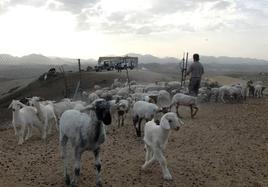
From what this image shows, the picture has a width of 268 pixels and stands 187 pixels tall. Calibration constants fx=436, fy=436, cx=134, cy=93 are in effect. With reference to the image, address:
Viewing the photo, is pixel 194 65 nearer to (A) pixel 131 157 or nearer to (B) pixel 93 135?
(A) pixel 131 157

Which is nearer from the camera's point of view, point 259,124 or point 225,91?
point 259,124

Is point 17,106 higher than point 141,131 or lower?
higher

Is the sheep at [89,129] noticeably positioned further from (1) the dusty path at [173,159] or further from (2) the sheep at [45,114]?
(2) the sheep at [45,114]

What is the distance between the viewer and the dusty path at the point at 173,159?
9211 millimetres

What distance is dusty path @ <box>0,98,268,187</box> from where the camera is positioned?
30.2ft

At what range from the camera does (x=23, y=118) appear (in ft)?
45.0

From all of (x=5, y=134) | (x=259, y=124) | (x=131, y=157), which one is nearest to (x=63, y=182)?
(x=131, y=157)

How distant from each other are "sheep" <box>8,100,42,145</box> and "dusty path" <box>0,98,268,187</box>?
1.20ft

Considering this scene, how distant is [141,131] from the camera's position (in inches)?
562

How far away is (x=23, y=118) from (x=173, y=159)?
5.40 metres

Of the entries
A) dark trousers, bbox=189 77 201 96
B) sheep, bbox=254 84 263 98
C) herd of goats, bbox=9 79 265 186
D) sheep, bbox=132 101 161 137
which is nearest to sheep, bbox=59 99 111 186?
herd of goats, bbox=9 79 265 186

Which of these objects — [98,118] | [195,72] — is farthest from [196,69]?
[98,118]

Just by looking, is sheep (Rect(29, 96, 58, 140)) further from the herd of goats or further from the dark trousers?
the dark trousers

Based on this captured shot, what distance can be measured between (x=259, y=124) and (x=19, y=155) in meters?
8.80
